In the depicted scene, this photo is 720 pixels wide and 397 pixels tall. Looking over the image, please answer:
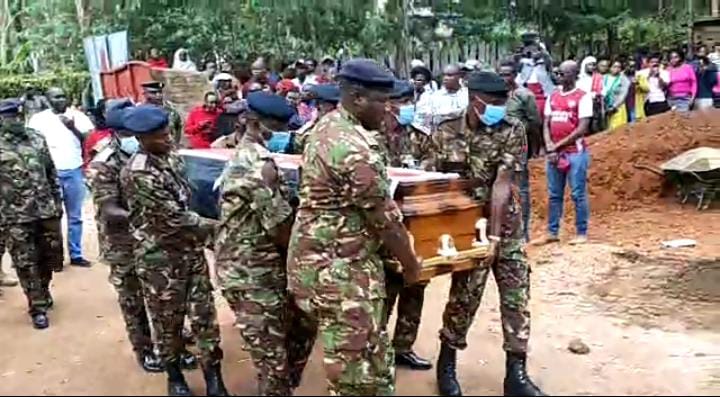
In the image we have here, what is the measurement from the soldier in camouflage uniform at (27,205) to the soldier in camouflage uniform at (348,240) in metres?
4.09

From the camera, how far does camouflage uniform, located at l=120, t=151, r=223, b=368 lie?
219 inches

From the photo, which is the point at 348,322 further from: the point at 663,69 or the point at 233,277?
the point at 663,69

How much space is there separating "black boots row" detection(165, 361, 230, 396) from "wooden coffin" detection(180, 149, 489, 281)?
3.88 feet

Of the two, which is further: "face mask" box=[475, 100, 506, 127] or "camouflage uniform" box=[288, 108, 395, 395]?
"face mask" box=[475, 100, 506, 127]

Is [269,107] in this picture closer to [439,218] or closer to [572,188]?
[439,218]

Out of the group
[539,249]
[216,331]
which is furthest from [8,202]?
[539,249]

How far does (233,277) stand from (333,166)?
1.27 metres

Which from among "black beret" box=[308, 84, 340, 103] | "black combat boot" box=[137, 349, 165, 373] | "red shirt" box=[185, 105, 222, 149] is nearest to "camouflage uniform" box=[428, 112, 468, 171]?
"black beret" box=[308, 84, 340, 103]

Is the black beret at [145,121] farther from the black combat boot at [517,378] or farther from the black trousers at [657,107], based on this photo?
the black trousers at [657,107]

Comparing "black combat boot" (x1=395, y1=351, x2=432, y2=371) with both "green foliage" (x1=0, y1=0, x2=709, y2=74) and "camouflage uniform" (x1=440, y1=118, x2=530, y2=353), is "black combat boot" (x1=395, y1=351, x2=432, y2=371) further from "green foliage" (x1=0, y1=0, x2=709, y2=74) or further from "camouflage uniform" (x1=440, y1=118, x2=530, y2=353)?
"green foliage" (x1=0, y1=0, x2=709, y2=74)

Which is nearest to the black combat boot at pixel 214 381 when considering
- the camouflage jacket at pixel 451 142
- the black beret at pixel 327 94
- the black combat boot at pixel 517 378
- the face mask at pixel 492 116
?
the black combat boot at pixel 517 378

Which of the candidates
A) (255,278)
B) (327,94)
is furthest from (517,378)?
(327,94)

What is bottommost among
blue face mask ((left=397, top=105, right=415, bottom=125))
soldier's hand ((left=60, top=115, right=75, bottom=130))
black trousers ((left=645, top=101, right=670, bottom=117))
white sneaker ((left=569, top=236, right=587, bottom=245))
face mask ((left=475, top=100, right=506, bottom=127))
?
white sneaker ((left=569, top=236, right=587, bottom=245))

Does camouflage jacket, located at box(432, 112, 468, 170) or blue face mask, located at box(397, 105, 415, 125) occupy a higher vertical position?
camouflage jacket, located at box(432, 112, 468, 170)
